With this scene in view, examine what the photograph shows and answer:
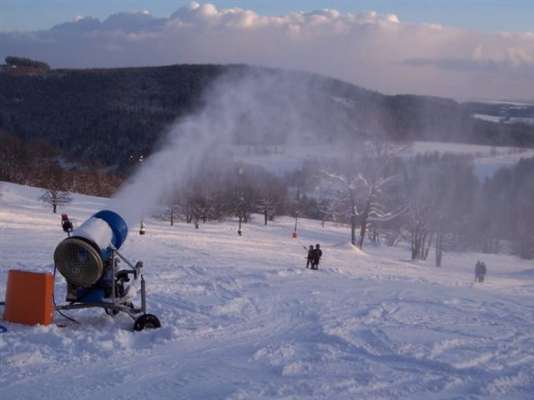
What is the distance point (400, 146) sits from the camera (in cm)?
5016

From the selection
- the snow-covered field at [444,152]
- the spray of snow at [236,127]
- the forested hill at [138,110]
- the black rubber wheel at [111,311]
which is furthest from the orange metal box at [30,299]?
the snow-covered field at [444,152]

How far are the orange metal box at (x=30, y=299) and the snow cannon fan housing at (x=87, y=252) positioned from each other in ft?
1.30

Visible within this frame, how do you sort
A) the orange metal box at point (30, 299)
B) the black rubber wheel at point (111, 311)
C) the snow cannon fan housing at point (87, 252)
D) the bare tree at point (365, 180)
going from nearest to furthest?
the orange metal box at point (30, 299) < the snow cannon fan housing at point (87, 252) < the black rubber wheel at point (111, 311) < the bare tree at point (365, 180)

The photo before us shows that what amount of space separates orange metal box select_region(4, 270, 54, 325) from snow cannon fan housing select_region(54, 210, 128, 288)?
40cm

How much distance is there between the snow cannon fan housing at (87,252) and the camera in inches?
395

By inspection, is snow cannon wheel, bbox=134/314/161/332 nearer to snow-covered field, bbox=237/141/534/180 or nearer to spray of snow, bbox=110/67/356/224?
spray of snow, bbox=110/67/356/224

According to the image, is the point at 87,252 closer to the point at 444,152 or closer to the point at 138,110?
the point at 444,152

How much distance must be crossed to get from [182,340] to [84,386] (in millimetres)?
2446

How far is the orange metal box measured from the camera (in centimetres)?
988

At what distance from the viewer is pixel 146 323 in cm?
1017

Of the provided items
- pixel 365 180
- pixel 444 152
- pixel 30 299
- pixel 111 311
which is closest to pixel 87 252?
pixel 30 299

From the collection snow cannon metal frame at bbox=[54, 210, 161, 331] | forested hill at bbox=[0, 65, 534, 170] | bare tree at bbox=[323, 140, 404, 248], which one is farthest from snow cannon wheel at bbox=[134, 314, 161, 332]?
bare tree at bbox=[323, 140, 404, 248]

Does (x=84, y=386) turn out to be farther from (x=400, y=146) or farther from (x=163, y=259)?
(x=400, y=146)

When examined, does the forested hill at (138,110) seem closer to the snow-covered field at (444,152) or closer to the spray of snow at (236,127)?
the snow-covered field at (444,152)
